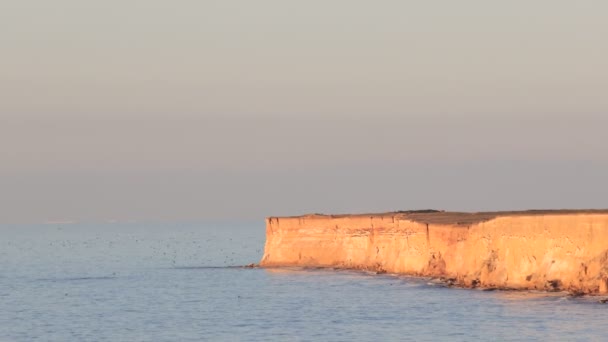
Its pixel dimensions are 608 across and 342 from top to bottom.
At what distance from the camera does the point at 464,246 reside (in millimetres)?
94250

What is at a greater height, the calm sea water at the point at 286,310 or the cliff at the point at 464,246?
the cliff at the point at 464,246

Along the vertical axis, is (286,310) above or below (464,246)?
below

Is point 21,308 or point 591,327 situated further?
point 21,308

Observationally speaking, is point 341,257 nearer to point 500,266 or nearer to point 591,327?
point 500,266

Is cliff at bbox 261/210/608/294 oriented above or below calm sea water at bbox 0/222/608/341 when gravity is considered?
above

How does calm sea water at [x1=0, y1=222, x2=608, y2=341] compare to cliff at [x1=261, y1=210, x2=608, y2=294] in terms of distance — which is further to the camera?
cliff at [x1=261, y1=210, x2=608, y2=294]

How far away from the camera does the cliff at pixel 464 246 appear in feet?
253

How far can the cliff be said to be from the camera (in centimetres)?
7719

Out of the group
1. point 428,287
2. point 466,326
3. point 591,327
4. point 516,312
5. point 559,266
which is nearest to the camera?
point 591,327

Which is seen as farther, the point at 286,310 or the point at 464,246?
the point at 464,246

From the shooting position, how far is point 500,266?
8694cm

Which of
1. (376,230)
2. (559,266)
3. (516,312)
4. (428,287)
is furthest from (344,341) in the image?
(376,230)

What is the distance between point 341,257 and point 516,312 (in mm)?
50918

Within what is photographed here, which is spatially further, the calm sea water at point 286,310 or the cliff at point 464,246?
the cliff at point 464,246
